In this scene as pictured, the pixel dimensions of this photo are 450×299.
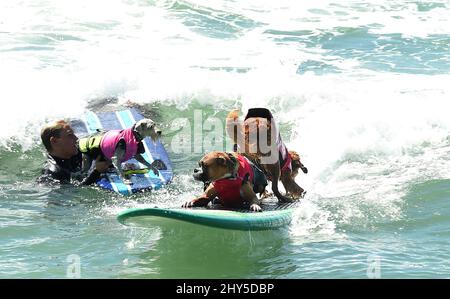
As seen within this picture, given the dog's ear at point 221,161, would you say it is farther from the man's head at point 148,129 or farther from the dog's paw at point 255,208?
the man's head at point 148,129

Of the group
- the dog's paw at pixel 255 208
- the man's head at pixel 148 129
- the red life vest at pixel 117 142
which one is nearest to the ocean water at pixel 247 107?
the dog's paw at pixel 255 208

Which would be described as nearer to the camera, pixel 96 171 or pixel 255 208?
pixel 255 208

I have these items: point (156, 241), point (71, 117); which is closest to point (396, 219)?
point (156, 241)

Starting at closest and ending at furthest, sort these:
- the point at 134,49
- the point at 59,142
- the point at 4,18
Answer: the point at 59,142 → the point at 134,49 → the point at 4,18

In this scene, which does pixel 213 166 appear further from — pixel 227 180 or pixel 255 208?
pixel 255 208

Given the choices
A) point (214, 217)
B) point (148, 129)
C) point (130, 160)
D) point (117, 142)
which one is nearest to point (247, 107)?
point (130, 160)

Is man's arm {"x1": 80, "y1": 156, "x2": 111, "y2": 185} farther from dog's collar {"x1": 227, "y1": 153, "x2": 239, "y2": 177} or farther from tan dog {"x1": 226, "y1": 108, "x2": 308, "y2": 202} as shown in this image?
dog's collar {"x1": 227, "y1": 153, "x2": 239, "y2": 177}

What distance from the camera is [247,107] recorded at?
13.4 metres

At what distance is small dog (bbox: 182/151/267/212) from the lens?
6785 millimetres

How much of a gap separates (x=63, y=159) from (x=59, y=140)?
27 cm

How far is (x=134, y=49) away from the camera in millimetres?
16547

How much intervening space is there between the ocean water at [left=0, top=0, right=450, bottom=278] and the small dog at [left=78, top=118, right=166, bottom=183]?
0.41 m
